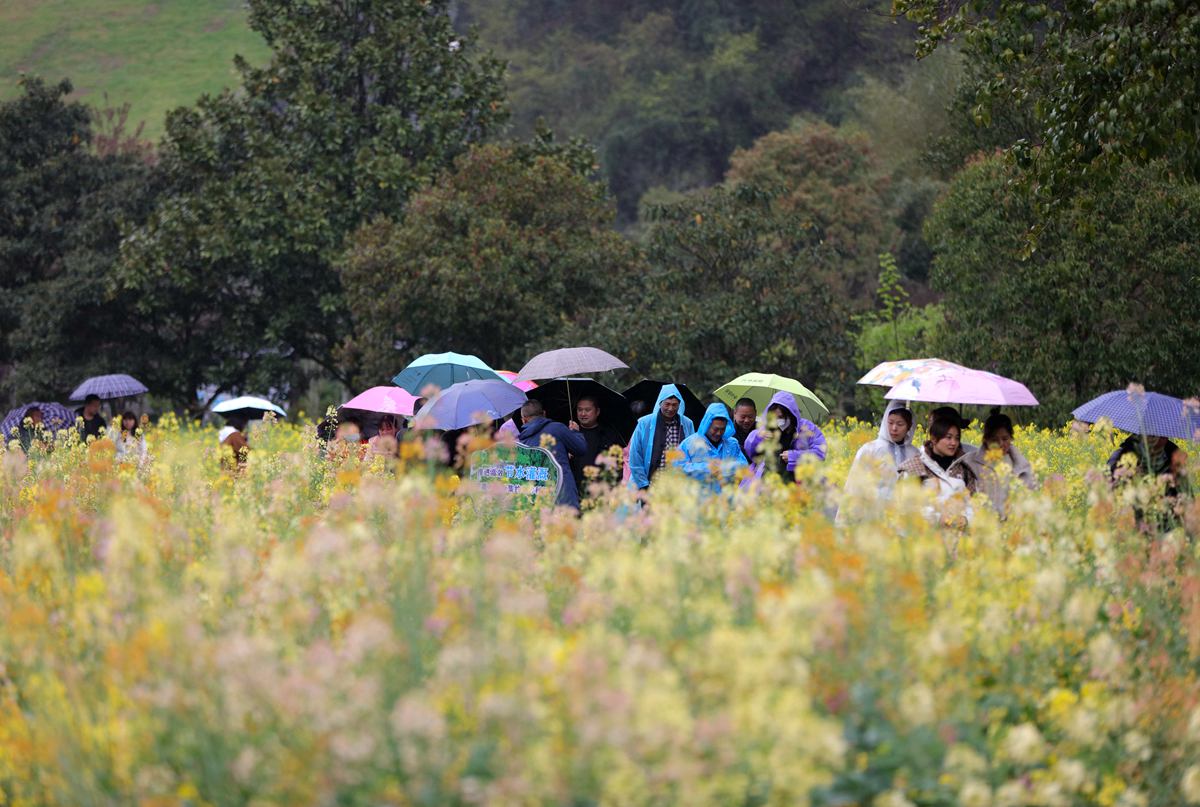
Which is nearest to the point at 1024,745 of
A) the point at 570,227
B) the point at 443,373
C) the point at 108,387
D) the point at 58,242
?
the point at 443,373

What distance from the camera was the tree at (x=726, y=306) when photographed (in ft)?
64.8

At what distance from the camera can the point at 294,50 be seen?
2952 cm

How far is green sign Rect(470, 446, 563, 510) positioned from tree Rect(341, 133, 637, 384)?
42.2ft

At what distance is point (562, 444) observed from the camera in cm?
960

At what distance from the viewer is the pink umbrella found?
43.4 ft

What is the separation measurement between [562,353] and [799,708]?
9.14 meters

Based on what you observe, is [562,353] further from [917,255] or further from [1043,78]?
[917,255]

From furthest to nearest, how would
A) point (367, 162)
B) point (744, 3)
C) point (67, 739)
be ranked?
1. point (744, 3)
2. point (367, 162)
3. point (67, 739)

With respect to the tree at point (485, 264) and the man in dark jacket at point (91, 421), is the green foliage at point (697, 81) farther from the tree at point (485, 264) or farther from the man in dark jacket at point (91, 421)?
the man in dark jacket at point (91, 421)

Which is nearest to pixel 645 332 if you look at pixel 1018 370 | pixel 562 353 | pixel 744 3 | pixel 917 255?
pixel 1018 370

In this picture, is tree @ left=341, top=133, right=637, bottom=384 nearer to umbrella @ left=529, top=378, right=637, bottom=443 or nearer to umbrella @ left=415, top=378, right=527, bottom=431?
umbrella @ left=529, top=378, right=637, bottom=443

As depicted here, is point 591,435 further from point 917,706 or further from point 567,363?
point 917,706

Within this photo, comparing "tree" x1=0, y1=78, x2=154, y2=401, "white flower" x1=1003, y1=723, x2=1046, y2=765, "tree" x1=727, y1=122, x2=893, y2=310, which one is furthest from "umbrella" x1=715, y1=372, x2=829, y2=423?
"tree" x1=727, y1=122, x2=893, y2=310

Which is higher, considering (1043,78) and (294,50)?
(294,50)
